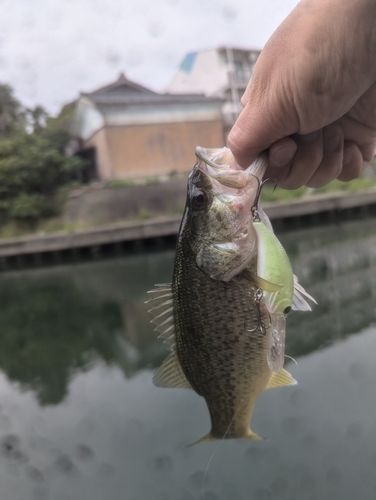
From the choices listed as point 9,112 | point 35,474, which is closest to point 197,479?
point 35,474

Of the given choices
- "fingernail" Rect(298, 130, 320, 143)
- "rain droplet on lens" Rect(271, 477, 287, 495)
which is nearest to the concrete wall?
"rain droplet on lens" Rect(271, 477, 287, 495)

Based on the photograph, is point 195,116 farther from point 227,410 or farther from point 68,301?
point 227,410

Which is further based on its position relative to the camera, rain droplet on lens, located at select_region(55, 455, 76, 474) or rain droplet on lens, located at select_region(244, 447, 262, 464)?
rain droplet on lens, located at select_region(55, 455, 76, 474)

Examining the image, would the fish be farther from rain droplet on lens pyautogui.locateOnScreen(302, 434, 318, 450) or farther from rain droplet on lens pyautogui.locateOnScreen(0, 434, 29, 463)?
rain droplet on lens pyautogui.locateOnScreen(0, 434, 29, 463)

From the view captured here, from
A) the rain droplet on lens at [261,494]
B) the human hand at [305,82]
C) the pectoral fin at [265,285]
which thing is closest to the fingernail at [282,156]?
the human hand at [305,82]

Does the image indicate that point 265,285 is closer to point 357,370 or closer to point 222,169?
point 222,169

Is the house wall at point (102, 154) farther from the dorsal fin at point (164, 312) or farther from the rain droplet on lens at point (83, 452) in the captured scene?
the dorsal fin at point (164, 312)
